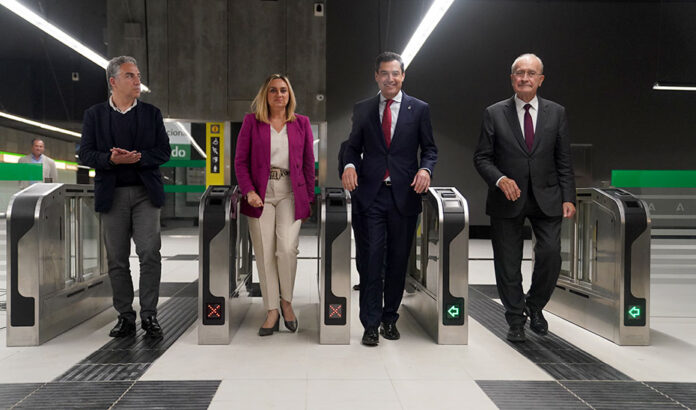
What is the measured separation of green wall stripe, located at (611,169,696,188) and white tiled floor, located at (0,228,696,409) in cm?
118

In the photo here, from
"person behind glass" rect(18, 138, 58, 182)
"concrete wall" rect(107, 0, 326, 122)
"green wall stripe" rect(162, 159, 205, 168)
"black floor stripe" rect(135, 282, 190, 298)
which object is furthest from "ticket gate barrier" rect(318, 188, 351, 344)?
"green wall stripe" rect(162, 159, 205, 168)

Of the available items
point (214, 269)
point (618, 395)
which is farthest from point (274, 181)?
point (618, 395)

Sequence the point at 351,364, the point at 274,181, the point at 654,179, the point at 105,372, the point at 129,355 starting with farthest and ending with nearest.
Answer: the point at 654,179 < the point at 274,181 < the point at 129,355 < the point at 351,364 < the point at 105,372

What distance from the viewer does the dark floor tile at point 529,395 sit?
7.01 ft

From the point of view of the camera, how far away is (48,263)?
3.21 metres

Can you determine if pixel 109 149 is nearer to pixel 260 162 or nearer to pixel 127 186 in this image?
pixel 127 186

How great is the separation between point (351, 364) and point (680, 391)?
156 cm

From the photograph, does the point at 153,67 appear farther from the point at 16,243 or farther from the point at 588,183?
the point at 588,183

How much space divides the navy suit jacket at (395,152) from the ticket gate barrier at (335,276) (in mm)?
172

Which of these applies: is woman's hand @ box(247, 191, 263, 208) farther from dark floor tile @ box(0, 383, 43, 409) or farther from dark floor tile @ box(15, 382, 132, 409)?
dark floor tile @ box(0, 383, 43, 409)

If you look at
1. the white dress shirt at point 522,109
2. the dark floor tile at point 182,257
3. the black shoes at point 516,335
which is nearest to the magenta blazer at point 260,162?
the white dress shirt at point 522,109

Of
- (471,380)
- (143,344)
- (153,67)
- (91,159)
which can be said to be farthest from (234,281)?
(153,67)

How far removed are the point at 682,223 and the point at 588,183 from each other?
17.8ft

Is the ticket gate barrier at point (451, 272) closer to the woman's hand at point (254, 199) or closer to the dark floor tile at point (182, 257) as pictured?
the woman's hand at point (254, 199)
